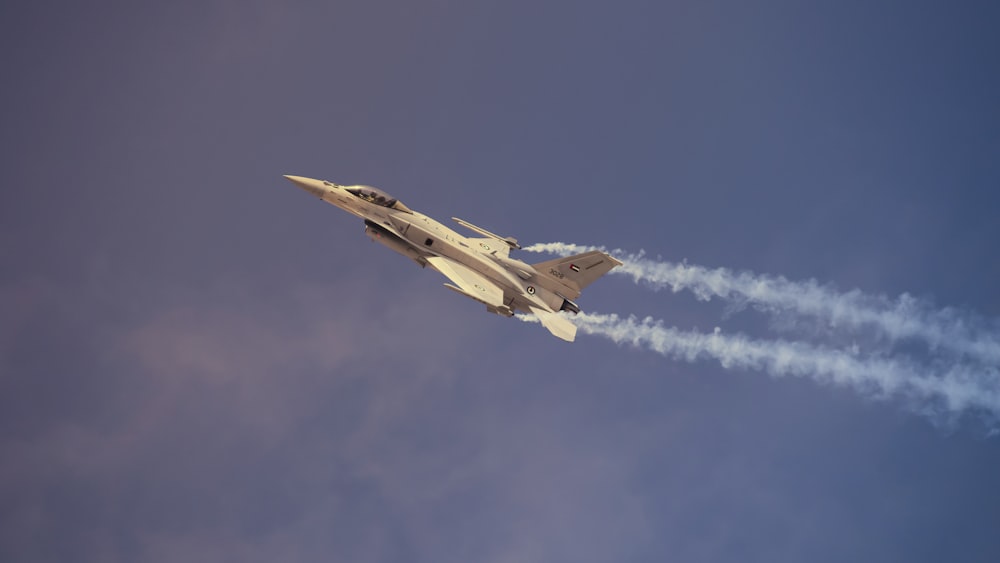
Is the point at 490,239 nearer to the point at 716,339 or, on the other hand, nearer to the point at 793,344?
the point at 716,339

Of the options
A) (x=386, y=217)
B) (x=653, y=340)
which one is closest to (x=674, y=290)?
(x=653, y=340)

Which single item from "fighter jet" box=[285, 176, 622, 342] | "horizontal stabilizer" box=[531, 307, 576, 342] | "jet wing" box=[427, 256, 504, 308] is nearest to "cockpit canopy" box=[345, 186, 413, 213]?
"fighter jet" box=[285, 176, 622, 342]

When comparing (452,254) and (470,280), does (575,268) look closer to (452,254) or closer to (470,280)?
(470,280)

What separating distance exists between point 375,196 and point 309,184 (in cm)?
425

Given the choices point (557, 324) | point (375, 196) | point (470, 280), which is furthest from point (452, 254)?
point (557, 324)

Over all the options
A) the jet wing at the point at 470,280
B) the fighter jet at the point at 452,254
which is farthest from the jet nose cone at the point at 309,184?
the jet wing at the point at 470,280

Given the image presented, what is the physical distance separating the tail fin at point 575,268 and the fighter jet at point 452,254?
0.54 feet

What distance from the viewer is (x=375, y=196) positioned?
2539 inches

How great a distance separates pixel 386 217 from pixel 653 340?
64.9ft

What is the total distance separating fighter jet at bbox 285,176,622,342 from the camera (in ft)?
209

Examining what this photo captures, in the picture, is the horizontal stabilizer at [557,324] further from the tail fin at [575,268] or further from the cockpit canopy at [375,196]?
the cockpit canopy at [375,196]

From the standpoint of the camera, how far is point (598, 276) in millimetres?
66250

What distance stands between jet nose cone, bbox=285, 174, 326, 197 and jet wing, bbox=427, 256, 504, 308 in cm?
819

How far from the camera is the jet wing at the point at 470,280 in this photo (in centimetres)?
6166
